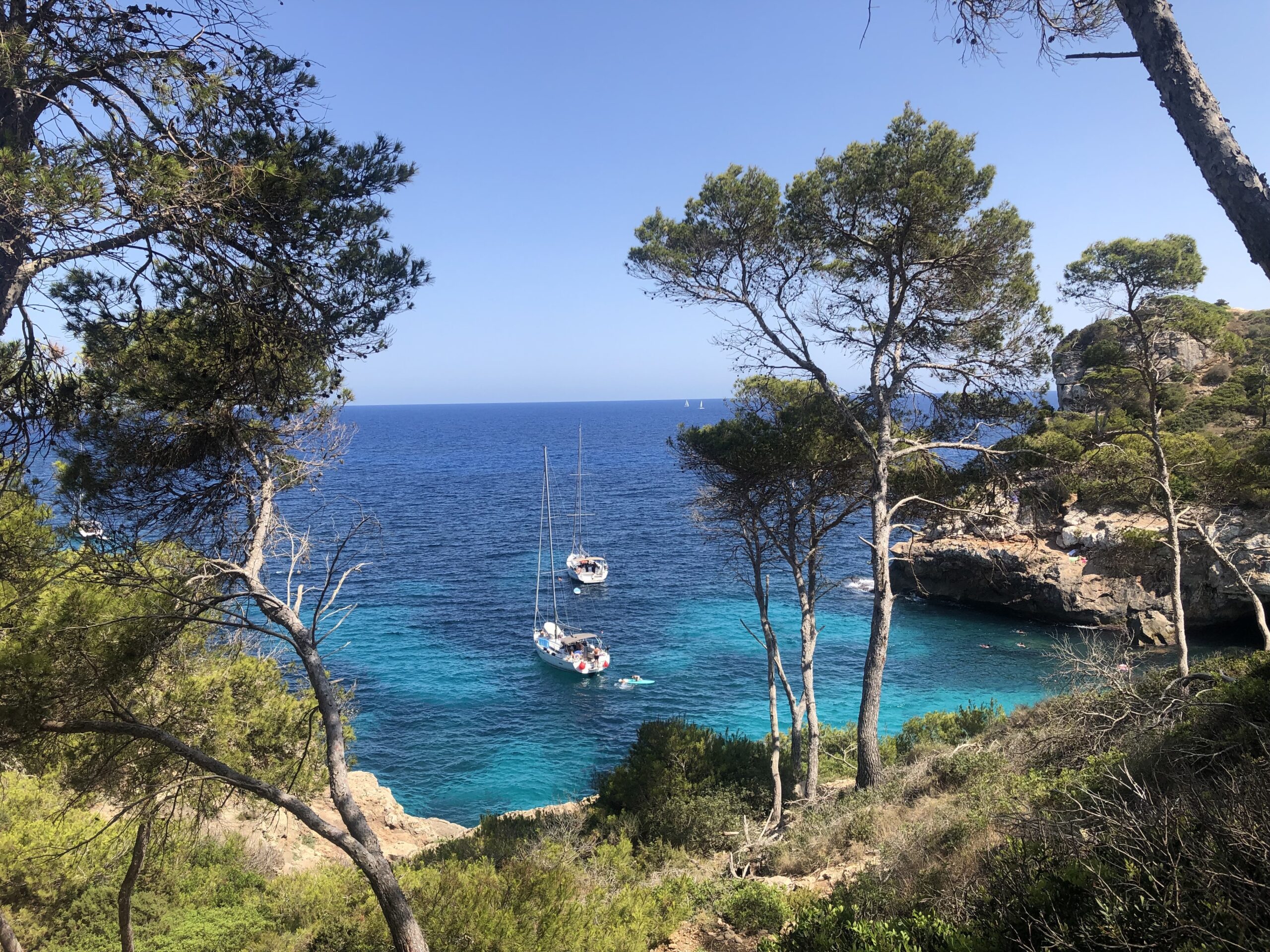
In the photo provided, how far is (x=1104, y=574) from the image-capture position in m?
25.5

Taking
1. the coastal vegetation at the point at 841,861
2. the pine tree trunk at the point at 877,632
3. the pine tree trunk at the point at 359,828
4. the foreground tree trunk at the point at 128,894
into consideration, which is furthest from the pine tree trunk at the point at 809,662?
the foreground tree trunk at the point at 128,894

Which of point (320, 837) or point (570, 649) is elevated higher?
point (320, 837)

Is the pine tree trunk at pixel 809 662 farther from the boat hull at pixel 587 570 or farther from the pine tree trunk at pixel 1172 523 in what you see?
the boat hull at pixel 587 570

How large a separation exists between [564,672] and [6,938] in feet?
65.9

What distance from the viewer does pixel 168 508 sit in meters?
6.32

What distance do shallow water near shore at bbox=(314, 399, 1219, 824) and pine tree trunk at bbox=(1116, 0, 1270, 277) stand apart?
10.8m

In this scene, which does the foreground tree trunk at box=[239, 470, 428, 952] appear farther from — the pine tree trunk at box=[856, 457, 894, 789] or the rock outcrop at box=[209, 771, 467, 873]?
the pine tree trunk at box=[856, 457, 894, 789]

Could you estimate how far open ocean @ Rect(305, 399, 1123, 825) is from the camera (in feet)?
63.5

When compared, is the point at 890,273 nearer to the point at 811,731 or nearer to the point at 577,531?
the point at 811,731

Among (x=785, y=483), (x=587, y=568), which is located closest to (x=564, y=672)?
(x=587, y=568)

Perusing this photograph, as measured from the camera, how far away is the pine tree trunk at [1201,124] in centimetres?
342

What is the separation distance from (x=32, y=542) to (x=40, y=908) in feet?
14.4

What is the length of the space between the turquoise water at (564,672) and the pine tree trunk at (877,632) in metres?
9.43

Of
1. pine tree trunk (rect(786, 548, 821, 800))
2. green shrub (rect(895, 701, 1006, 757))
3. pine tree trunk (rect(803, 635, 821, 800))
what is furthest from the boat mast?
pine tree trunk (rect(803, 635, 821, 800))
